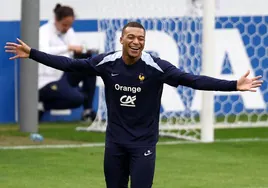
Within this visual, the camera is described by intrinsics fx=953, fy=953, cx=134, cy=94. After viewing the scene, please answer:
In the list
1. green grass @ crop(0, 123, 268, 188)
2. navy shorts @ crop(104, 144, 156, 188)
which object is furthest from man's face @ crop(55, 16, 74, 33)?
navy shorts @ crop(104, 144, 156, 188)

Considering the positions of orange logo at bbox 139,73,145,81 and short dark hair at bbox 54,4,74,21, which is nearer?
orange logo at bbox 139,73,145,81

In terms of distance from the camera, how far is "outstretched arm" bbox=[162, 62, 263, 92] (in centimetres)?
698

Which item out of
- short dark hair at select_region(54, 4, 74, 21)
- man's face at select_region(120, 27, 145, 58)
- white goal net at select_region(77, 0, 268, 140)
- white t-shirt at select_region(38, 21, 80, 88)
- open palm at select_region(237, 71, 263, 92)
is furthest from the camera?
white t-shirt at select_region(38, 21, 80, 88)

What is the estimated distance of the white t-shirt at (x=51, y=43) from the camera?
14.6 metres

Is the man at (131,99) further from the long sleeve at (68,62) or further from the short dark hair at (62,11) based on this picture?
the short dark hair at (62,11)

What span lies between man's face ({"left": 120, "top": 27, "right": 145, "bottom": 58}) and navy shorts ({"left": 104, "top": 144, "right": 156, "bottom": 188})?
2.41ft

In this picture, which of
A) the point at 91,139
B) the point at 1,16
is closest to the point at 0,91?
the point at 1,16

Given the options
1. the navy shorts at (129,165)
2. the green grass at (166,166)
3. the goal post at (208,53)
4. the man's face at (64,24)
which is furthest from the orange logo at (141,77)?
the man's face at (64,24)

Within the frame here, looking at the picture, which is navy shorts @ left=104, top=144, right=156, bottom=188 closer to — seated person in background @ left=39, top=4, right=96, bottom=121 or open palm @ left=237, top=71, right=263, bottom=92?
open palm @ left=237, top=71, right=263, bottom=92

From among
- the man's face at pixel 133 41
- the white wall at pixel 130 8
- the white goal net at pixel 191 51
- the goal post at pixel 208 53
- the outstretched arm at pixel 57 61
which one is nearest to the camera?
the man's face at pixel 133 41

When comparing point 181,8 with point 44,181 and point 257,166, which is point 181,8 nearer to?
point 257,166

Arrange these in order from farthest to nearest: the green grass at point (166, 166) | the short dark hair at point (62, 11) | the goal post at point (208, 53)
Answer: the short dark hair at point (62, 11), the goal post at point (208, 53), the green grass at point (166, 166)

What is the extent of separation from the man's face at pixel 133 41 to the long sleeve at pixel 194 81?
0.25m

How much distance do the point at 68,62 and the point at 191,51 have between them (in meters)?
6.69
